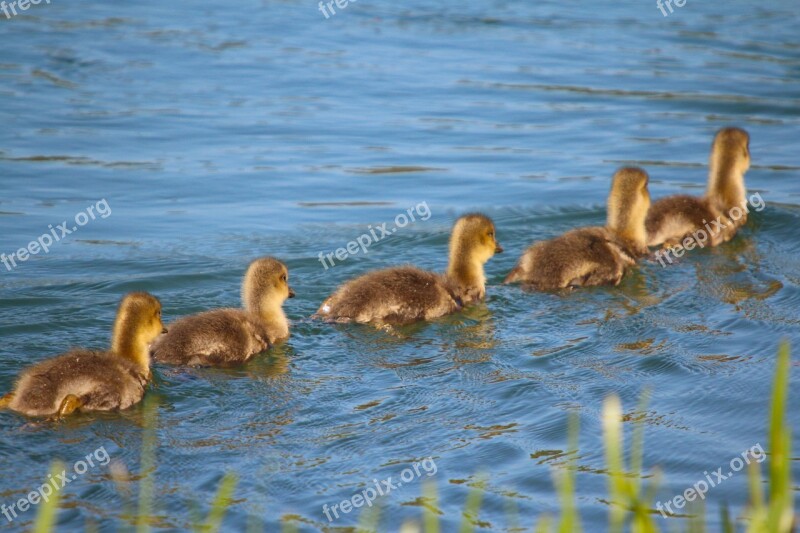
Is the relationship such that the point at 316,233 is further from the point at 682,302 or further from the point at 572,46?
the point at 572,46

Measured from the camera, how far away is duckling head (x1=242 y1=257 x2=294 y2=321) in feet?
26.9

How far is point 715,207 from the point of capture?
10.6 metres

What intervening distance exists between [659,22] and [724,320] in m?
13.3

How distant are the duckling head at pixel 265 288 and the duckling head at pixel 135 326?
1.07 meters

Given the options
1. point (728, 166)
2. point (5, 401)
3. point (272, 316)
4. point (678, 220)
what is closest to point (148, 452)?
point (5, 401)

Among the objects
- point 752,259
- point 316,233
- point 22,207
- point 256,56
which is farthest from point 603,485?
point 256,56

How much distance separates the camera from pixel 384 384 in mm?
7270

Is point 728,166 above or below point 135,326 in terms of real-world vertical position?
above

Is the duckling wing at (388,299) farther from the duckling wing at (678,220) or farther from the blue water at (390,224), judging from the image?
the duckling wing at (678,220)

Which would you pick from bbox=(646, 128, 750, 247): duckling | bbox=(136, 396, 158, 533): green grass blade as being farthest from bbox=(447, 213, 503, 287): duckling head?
bbox=(136, 396, 158, 533): green grass blade

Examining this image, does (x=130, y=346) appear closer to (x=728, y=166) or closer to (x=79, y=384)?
(x=79, y=384)

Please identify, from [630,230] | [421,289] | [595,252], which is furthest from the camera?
[630,230]

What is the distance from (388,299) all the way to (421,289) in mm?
293

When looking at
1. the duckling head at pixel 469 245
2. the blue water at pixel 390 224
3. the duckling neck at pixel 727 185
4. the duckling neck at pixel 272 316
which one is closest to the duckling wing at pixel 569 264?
the blue water at pixel 390 224
